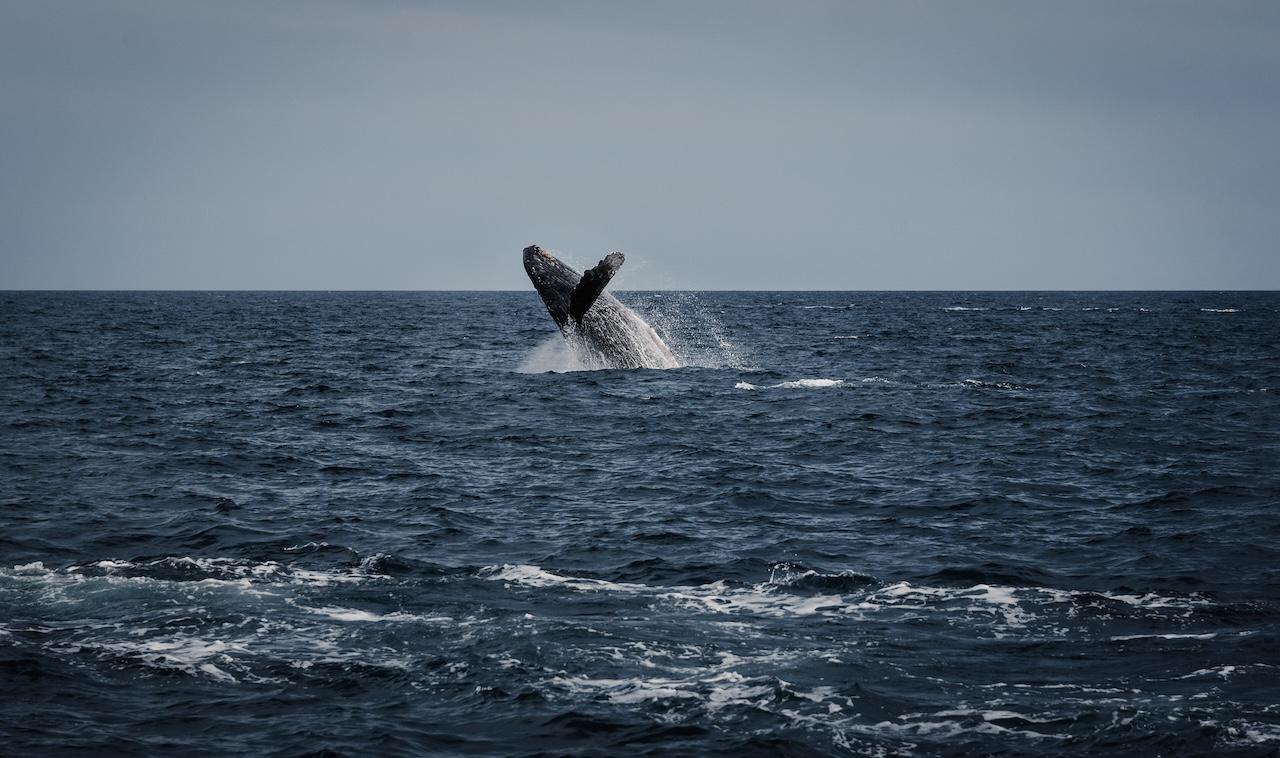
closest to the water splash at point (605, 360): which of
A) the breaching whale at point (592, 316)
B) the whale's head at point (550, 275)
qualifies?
the breaching whale at point (592, 316)

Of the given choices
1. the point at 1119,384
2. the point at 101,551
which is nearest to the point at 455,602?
the point at 101,551

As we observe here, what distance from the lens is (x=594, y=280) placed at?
2503 centimetres

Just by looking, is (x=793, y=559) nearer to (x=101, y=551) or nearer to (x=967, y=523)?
(x=967, y=523)

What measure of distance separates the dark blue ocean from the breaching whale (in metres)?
2.14

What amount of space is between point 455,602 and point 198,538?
4.84 m

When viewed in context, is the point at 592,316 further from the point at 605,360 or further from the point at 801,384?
the point at 801,384

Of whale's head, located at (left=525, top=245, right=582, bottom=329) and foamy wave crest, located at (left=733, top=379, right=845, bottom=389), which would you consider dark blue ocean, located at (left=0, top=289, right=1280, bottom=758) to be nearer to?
whale's head, located at (left=525, top=245, right=582, bottom=329)

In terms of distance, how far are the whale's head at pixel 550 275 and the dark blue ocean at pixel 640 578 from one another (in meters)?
2.87

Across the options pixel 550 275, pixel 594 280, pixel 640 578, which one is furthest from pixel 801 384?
pixel 640 578

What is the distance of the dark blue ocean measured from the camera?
8852 millimetres

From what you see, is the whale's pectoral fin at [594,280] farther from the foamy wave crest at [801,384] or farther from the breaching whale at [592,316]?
the foamy wave crest at [801,384]

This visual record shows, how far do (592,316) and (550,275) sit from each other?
5.77ft

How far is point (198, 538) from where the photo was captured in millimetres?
14812

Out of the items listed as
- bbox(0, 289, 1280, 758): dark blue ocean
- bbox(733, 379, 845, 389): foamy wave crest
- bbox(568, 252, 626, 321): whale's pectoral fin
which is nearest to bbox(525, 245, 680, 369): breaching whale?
bbox(568, 252, 626, 321): whale's pectoral fin
